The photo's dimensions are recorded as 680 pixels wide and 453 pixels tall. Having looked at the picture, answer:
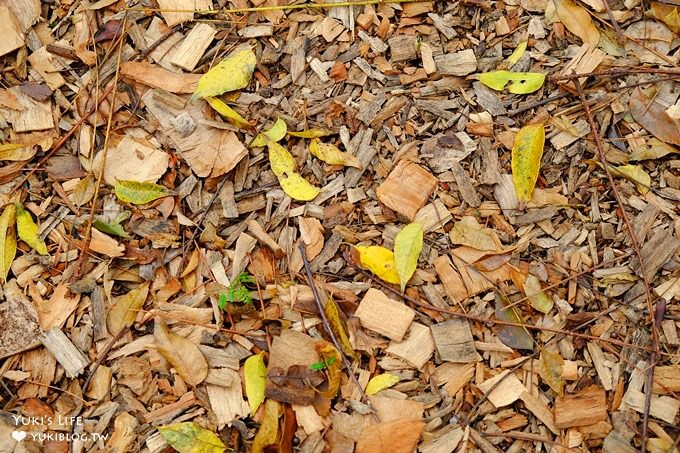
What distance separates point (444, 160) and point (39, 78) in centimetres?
128

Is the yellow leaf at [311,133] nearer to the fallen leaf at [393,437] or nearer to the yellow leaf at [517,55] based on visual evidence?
the yellow leaf at [517,55]

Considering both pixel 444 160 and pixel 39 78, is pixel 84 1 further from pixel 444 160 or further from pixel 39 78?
pixel 444 160

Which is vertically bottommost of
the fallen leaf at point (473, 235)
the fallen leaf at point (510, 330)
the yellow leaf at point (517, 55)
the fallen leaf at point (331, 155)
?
the fallen leaf at point (510, 330)

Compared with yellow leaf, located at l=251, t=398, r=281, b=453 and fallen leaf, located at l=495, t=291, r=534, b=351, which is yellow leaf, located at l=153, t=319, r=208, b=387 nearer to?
yellow leaf, located at l=251, t=398, r=281, b=453

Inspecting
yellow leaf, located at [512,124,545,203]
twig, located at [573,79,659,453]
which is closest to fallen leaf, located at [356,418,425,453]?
twig, located at [573,79,659,453]

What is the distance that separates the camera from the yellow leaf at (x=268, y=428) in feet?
5.63

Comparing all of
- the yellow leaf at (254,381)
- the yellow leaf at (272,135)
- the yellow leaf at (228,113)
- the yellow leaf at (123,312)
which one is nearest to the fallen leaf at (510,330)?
the yellow leaf at (254,381)

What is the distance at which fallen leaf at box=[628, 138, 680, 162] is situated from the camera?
1849 mm

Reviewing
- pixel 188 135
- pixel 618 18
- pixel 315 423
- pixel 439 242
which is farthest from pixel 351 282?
pixel 618 18

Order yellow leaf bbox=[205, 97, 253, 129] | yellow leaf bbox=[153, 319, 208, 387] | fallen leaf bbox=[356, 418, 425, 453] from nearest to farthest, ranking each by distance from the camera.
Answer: fallen leaf bbox=[356, 418, 425, 453]
yellow leaf bbox=[153, 319, 208, 387]
yellow leaf bbox=[205, 97, 253, 129]

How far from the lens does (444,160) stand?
189cm

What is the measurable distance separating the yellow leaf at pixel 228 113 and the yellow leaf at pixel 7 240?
2.21 feet

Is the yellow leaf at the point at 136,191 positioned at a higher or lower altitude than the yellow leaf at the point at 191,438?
higher

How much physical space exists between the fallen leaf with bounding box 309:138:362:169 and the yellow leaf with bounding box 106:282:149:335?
66 cm
